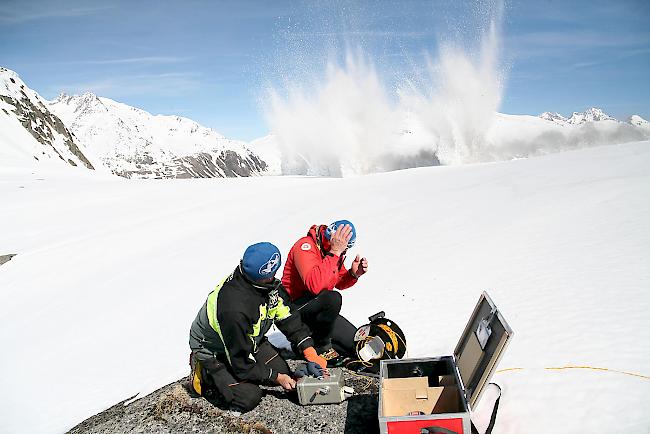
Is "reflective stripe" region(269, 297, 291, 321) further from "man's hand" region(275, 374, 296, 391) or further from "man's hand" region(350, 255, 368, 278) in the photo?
"man's hand" region(350, 255, 368, 278)

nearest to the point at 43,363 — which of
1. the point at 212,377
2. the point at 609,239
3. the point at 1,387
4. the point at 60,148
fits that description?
the point at 1,387

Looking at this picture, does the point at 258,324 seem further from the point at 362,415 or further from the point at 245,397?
the point at 362,415

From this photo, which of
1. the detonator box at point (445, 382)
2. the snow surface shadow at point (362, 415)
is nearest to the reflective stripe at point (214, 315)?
the snow surface shadow at point (362, 415)

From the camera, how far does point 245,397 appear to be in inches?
190

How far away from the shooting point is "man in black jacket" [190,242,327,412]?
4.37 m

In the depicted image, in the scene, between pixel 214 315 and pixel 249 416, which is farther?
pixel 249 416

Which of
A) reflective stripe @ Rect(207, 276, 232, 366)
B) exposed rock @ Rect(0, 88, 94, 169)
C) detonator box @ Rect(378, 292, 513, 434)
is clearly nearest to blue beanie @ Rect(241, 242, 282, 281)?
reflective stripe @ Rect(207, 276, 232, 366)

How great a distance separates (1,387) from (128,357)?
2.15m

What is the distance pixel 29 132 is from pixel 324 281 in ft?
244

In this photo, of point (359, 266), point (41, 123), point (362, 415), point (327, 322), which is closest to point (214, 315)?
point (327, 322)

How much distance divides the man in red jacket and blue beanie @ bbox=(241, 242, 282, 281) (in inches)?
37.7

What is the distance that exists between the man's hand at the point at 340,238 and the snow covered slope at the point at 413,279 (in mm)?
2198

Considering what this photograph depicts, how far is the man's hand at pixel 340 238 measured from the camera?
5191mm

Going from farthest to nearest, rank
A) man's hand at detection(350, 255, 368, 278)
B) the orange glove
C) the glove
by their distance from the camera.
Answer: man's hand at detection(350, 255, 368, 278)
the orange glove
the glove
